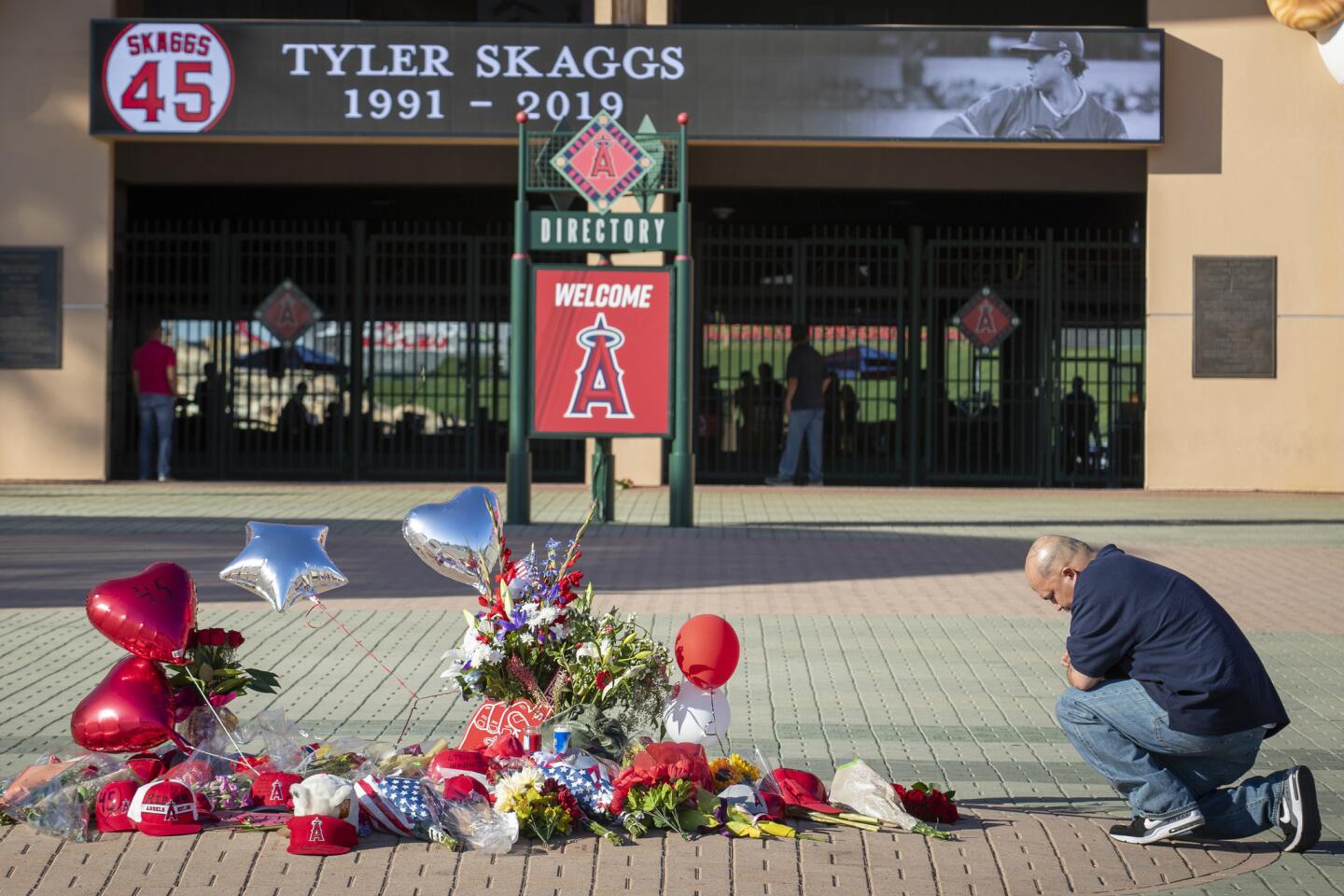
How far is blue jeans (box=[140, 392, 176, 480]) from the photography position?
20.7 meters

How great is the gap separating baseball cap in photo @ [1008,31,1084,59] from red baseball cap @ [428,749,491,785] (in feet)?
51.6

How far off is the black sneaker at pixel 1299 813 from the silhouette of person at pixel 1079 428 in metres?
16.2

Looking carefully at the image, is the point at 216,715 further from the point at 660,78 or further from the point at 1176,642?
the point at 660,78

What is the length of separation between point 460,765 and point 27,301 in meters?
16.4

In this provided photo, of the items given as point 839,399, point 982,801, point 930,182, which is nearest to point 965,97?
point 930,182

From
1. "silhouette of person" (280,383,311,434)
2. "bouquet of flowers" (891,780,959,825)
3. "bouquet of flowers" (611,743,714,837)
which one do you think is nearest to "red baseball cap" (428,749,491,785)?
"bouquet of flowers" (611,743,714,837)

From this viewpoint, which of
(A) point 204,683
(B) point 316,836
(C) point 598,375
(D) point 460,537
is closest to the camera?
(B) point 316,836

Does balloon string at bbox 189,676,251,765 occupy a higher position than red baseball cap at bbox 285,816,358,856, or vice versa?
balloon string at bbox 189,676,251,765

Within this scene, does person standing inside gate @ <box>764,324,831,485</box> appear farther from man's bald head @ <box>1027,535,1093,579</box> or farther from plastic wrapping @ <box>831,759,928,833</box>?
man's bald head @ <box>1027,535,1093,579</box>

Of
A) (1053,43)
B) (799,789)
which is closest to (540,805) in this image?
(799,789)

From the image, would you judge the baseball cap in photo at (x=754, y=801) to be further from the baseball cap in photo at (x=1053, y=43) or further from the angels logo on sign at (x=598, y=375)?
the baseball cap in photo at (x=1053, y=43)

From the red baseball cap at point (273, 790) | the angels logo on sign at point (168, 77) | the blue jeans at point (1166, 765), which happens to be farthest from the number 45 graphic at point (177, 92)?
the blue jeans at point (1166, 765)

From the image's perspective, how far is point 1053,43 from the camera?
19875 mm

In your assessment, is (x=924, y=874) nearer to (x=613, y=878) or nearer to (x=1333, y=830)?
(x=613, y=878)
